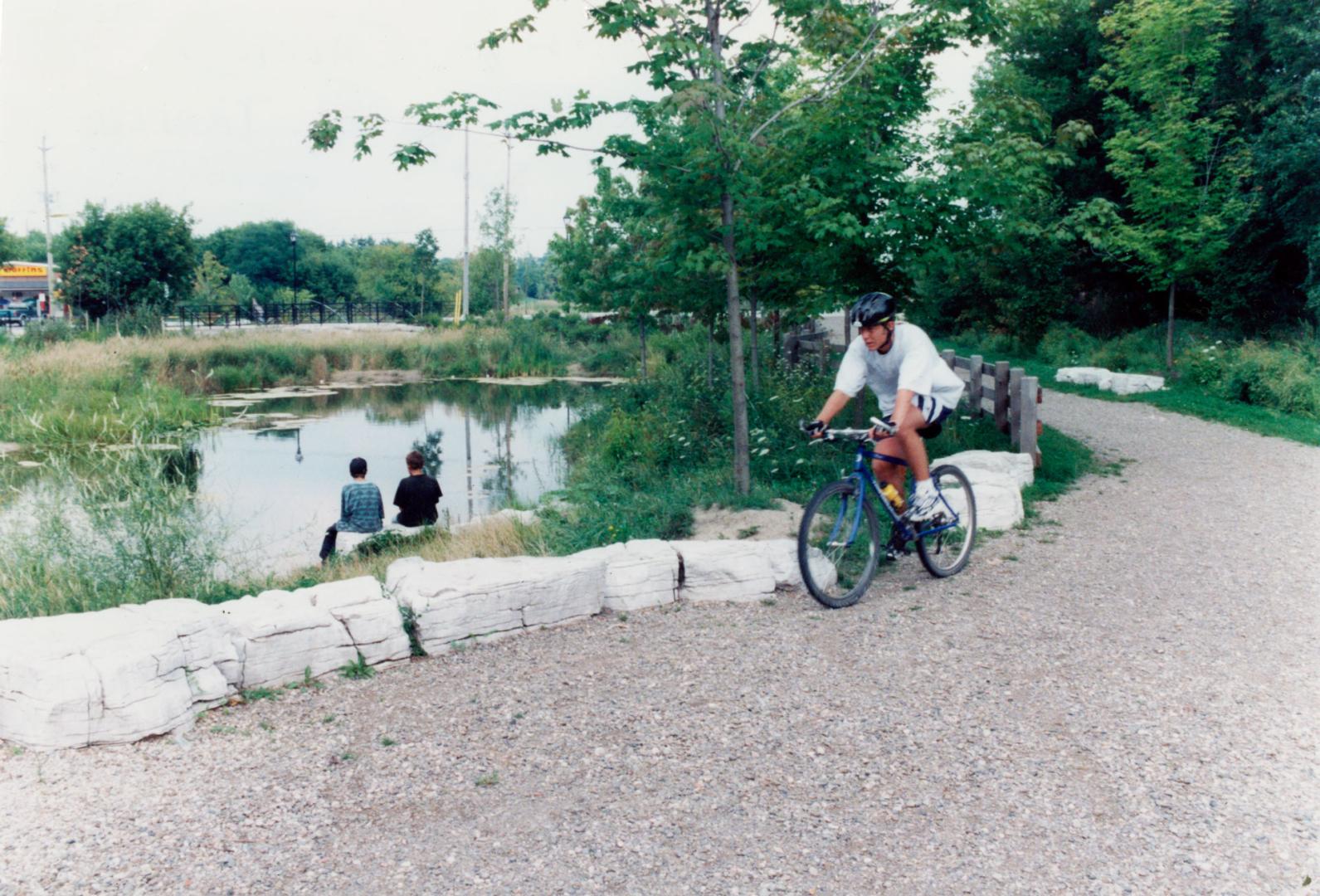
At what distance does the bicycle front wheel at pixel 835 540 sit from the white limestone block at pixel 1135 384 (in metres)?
14.4

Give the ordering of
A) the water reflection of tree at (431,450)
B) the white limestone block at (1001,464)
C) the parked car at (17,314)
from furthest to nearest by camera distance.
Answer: the parked car at (17,314) → the water reflection of tree at (431,450) → the white limestone block at (1001,464)

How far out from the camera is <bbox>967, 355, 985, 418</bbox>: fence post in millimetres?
12273

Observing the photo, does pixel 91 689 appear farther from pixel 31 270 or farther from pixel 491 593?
pixel 31 270

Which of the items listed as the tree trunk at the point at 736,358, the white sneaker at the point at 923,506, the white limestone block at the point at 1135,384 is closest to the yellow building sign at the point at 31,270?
the white limestone block at the point at 1135,384

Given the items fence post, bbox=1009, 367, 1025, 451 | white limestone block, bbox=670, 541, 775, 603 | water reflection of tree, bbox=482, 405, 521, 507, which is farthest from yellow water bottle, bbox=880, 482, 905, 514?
water reflection of tree, bbox=482, 405, 521, 507

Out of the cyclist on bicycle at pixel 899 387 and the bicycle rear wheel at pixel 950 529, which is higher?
the cyclist on bicycle at pixel 899 387

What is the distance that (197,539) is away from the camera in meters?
6.63

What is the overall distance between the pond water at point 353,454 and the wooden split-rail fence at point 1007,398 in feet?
18.8

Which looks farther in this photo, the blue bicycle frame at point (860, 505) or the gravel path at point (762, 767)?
the blue bicycle frame at point (860, 505)

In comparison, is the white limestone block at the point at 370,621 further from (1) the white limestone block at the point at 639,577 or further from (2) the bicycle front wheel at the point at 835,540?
(2) the bicycle front wheel at the point at 835,540

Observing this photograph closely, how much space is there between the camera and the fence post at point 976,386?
12.3 m

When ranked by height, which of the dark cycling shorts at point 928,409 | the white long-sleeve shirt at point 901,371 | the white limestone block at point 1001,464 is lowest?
the white limestone block at point 1001,464

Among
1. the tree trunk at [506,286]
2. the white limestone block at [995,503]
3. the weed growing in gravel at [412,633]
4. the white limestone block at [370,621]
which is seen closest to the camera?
the white limestone block at [370,621]

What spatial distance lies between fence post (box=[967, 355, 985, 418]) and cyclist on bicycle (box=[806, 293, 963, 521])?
20.9 feet
